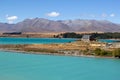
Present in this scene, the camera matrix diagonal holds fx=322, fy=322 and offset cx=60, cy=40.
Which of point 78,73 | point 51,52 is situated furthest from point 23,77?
point 51,52

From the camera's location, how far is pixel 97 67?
110 feet

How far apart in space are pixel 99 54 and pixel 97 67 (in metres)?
10.7

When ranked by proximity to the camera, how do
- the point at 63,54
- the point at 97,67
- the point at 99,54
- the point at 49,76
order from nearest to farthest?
the point at 49,76 < the point at 97,67 < the point at 99,54 < the point at 63,54

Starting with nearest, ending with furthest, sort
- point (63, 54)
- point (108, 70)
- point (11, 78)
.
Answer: point (11, 78)
point (108, 70)
point (63, 54)

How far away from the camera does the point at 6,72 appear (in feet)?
93.2

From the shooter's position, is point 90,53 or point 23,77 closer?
point 23,77

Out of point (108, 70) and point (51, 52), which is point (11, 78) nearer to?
point (108, 70)

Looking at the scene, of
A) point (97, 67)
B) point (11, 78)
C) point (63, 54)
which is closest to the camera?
point (11, 78)

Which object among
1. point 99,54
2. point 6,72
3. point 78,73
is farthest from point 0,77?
point 99,54

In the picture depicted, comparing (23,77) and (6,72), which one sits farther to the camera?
(6,72)

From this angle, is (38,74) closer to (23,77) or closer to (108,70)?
(23,77)

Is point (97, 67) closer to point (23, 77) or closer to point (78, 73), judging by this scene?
point (78, 73)

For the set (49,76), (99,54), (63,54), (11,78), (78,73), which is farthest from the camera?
(63,54)

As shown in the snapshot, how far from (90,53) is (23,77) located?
72.1ft
